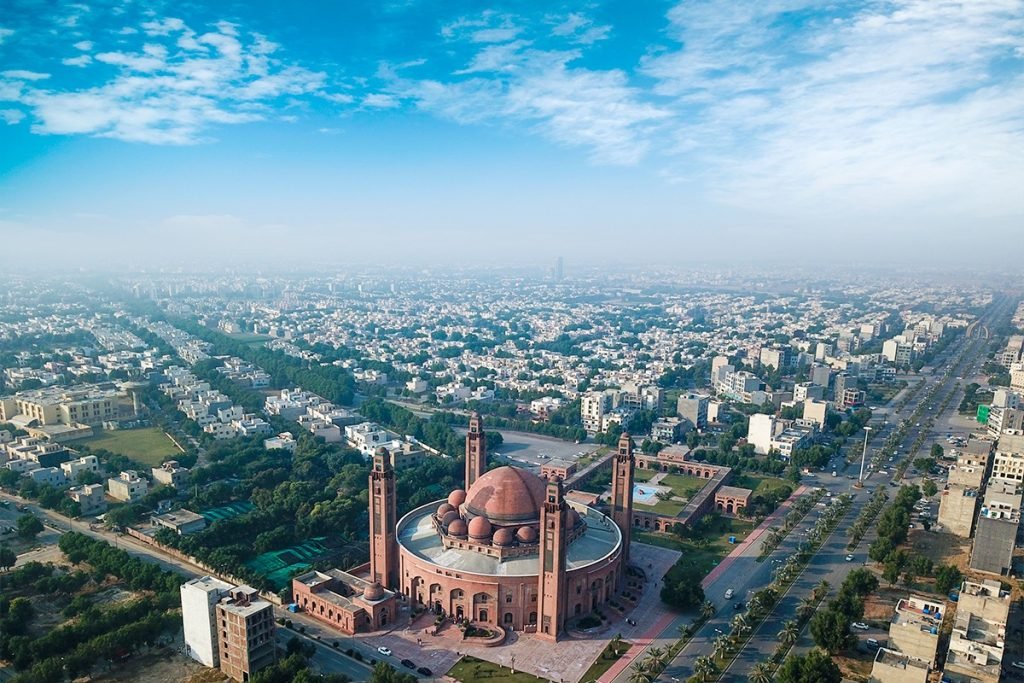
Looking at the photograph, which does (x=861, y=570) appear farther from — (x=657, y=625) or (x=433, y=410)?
(x=433, y=410)

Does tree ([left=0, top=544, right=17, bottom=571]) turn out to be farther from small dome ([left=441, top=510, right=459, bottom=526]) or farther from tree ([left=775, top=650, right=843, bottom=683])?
tree ([left=775, top=650, right=843, bottom=683])

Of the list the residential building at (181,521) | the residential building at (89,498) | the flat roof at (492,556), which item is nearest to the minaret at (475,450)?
the flat roof at (492,556)

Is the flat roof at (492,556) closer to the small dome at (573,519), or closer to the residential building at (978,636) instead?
the small dome at (573,519)

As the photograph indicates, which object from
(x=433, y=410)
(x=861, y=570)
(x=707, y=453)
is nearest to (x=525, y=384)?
(x=433, y=410)

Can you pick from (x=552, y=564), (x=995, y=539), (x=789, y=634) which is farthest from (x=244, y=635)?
(x=995, y=539)

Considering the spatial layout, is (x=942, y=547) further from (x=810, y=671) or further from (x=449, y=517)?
(x=449, y=517)

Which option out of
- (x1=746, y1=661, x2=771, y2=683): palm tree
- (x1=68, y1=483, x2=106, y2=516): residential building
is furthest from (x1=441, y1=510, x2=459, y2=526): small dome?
(x1=68, y1=483, x2=106, y2=516): residential building

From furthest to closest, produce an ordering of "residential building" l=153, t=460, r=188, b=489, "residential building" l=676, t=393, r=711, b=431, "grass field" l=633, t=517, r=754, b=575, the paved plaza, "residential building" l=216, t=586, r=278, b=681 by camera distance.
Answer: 1. "residential building" l=676, t=393, r=711, b=431
2. "residential building" l=153, t=460, r=188, b=489
3. "grass field" l=633, t=517, r=754, b=575
4. the paved plaza
5. "residential building" l=216, t=586, r=278, b=681
